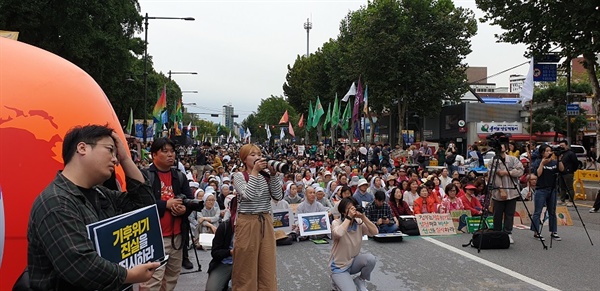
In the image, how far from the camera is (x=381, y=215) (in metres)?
9.89

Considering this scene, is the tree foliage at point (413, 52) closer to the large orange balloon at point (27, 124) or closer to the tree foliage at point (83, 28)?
the tree foliage at point (83, 28)

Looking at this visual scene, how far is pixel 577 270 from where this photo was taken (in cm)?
710

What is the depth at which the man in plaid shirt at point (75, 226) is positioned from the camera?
220 centimetres

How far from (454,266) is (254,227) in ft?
13.0

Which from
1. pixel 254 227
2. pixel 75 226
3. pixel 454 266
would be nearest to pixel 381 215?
pixel 454 266

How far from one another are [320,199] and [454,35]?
28028mm

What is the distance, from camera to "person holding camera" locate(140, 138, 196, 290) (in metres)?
4.64

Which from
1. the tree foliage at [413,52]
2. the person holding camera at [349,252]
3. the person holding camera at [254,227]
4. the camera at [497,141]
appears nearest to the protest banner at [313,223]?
the camera at [497,141]

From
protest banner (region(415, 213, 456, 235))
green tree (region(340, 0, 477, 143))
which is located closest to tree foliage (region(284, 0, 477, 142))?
green tree (region(340, 0, 477, 143))

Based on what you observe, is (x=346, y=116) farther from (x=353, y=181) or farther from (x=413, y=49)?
(x=353, y=181)

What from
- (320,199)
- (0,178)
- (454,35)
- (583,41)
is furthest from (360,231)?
(454,35)

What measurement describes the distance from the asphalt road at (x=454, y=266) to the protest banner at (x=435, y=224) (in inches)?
15.6

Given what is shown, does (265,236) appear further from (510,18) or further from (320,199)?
(510,18)

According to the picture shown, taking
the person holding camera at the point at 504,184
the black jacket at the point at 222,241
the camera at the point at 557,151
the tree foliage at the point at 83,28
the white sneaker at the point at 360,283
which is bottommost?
the white sneaker at the point at 360,283
